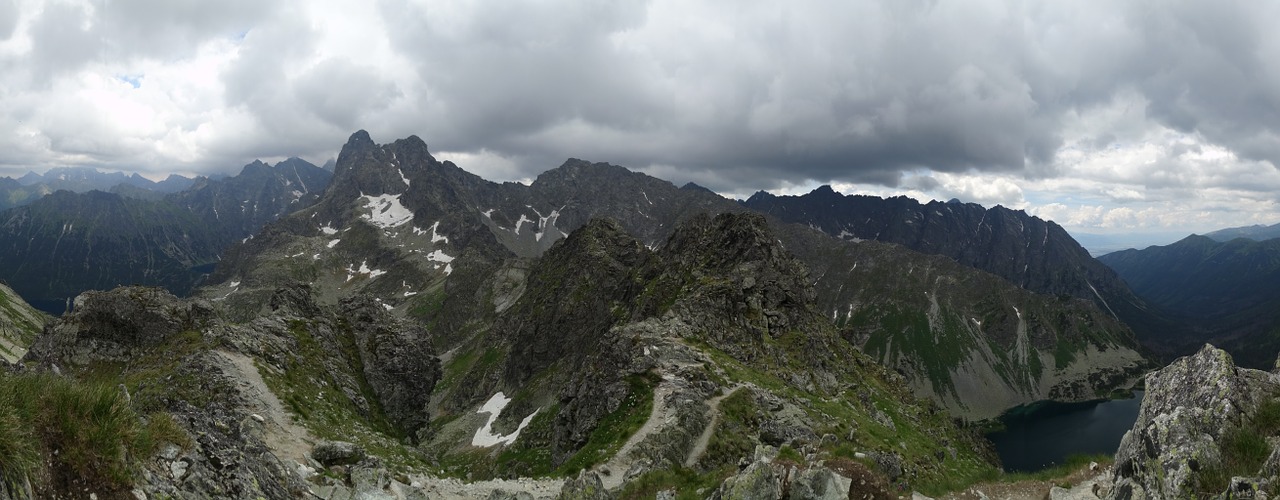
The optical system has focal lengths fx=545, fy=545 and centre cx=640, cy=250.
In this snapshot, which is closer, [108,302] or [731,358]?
[108,302]

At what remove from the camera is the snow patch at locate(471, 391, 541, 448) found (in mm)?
94312

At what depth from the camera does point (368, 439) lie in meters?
35.3

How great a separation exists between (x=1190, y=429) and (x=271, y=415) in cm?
4114

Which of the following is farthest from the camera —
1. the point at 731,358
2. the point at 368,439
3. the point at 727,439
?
the point at 731,358

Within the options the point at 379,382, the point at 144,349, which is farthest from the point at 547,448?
the point at 144,349

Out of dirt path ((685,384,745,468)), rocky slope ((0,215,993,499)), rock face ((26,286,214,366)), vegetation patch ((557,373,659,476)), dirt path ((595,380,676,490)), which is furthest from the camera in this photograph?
rock face ((26,286,214,366))

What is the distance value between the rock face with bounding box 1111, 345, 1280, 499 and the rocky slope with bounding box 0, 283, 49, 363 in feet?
447

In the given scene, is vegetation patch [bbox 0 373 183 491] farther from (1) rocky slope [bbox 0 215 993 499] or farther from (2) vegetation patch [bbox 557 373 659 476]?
(2) vegetation patch [bbox 557 373 659 476]

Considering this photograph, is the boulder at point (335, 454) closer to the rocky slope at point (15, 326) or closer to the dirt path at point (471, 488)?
the dirt path at point (471, 488)

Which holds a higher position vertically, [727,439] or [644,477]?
[644,477]

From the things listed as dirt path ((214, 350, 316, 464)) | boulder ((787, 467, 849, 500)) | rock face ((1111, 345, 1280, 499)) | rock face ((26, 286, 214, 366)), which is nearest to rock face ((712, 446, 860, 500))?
boulder ((787, 467, 849, 500))

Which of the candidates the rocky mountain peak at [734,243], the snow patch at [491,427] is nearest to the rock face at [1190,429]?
the snow patch at [491,427]

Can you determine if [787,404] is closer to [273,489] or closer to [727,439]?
[727,439]

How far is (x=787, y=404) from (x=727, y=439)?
1082 cm
